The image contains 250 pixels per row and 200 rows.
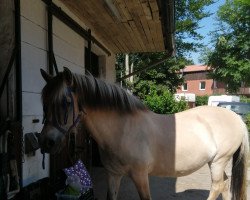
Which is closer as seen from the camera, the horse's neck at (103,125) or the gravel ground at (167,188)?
the horse's neck at (103,125)

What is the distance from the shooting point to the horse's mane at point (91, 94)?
2.58m

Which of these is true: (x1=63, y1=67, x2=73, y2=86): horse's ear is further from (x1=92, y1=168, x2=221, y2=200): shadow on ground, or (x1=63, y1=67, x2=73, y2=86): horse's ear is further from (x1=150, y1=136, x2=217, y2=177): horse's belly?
(x1=92, y1=168, x2=221, y2=200): shadow on ground

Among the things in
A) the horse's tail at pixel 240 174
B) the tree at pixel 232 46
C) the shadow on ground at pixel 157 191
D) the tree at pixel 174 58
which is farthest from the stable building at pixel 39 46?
the tree at pixel 232 46

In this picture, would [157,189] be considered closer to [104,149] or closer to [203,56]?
[104,149]

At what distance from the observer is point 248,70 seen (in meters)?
23.8

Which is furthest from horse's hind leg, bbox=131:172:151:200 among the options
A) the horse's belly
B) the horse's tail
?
the horse's tail

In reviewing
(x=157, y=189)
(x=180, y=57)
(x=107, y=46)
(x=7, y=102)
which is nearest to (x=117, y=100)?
(x=7, y=102)

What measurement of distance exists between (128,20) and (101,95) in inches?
89.1

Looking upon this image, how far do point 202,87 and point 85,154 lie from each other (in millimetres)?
52254

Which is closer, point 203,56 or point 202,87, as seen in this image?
point 203,56

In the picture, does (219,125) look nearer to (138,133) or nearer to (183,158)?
(183,158)

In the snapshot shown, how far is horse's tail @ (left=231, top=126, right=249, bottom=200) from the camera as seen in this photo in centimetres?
390

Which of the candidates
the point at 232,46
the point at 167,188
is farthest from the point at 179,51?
the point at 167,188

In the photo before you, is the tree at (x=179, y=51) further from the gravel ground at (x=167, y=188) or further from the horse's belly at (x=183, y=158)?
the horse's belly at (x=183, y=158)
